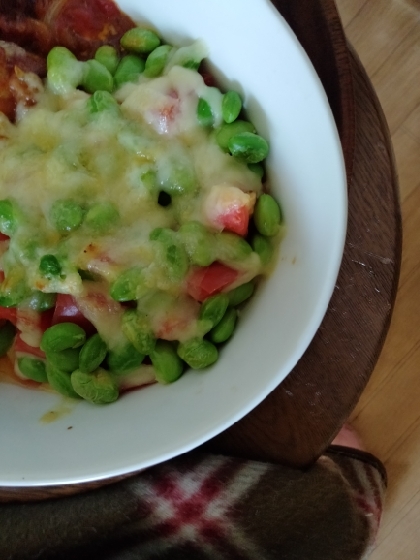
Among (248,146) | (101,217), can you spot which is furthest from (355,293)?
(101,217)

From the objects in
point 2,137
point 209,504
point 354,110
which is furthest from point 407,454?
point 2,137

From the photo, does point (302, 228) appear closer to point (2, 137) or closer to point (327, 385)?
point (327, 385)

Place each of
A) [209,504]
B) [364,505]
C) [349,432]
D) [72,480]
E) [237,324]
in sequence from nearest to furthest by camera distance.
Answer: [72,480] < [237,324] < [209,504] < [364,505] < [349,432]

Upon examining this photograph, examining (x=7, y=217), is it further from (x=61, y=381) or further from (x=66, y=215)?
(x=61, y=381)

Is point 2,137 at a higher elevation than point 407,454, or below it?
higher

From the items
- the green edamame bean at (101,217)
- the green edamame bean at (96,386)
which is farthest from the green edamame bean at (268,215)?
the green edamame bean at (96,386)

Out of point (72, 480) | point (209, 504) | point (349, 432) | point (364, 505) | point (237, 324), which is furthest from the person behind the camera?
point (349, 432)
